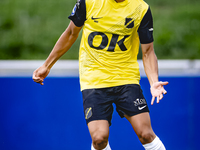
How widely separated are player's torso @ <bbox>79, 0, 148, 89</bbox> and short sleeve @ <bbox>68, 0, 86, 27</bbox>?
0.04 metres

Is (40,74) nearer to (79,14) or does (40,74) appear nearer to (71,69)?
(79,14)

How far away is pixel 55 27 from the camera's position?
7.44 metres

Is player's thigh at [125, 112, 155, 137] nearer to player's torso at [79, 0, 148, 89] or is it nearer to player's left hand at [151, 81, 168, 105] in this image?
player's left hand at [151, 81, 168, 105]

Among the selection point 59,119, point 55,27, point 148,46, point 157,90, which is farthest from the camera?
point 55,27

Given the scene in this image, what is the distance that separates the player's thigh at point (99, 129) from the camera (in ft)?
7.79

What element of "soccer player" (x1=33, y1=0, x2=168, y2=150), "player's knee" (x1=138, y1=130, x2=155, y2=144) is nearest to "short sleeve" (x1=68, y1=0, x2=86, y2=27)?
"soccer player" (x1=33, y1=0, x2=168, y2=150)

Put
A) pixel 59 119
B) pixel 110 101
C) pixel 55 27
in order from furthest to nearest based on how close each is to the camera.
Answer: pixel 55 27
pixel 59 119
pixel 110 101

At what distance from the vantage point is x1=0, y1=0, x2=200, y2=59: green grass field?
265 inches

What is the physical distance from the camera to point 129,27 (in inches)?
101

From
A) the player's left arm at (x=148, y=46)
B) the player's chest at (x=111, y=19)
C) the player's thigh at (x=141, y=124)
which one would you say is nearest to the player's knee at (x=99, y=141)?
the player's thigh at (x=141, y=124)

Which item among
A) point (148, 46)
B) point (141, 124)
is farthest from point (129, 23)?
point (141, 124)

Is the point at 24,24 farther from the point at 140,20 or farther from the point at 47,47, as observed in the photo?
the point at 140,20

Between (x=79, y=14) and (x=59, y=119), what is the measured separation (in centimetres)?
163

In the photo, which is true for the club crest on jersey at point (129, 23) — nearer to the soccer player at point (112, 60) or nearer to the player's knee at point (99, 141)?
the soccer player at point (112, 60)
